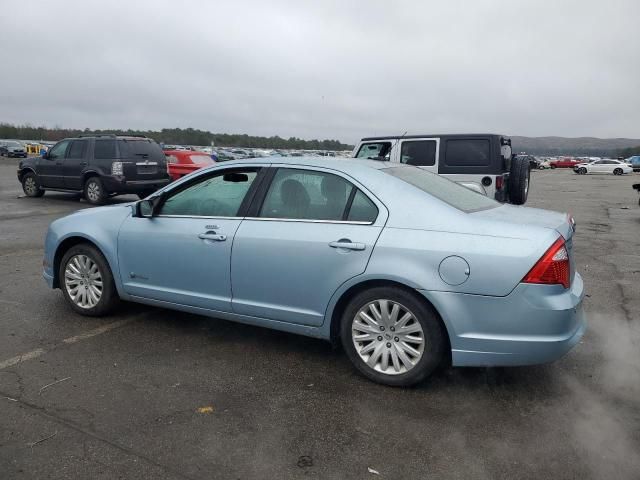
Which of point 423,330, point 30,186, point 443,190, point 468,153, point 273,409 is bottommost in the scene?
point 273,409

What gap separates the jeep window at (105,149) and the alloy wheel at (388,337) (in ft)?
Result: 40.1

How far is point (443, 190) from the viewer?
4.04 metres

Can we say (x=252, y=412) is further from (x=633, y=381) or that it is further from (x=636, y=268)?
(x=636, y=268)

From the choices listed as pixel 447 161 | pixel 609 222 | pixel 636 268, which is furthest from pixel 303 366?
pixel 609 222

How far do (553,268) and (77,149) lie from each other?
1433 centimetres

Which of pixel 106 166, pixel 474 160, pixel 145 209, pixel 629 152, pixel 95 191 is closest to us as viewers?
pixel 145 209

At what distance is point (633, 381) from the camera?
3.74 m

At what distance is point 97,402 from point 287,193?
75.9 inches

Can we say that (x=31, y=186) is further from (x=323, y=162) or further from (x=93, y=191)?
(x=323, y=162)

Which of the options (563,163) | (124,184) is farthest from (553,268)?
(563,163)

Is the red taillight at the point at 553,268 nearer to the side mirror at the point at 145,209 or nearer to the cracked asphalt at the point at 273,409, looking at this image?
the cracked asphalt at the point at 273,409

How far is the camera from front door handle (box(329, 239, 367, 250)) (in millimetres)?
3578

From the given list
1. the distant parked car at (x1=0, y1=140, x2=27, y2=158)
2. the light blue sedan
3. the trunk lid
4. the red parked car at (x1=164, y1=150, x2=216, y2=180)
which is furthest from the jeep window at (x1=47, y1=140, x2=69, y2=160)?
the distant parked car at (x1=0, y1=140, x2=27, y2=158)

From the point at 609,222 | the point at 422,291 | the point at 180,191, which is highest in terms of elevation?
the point at 180,191
